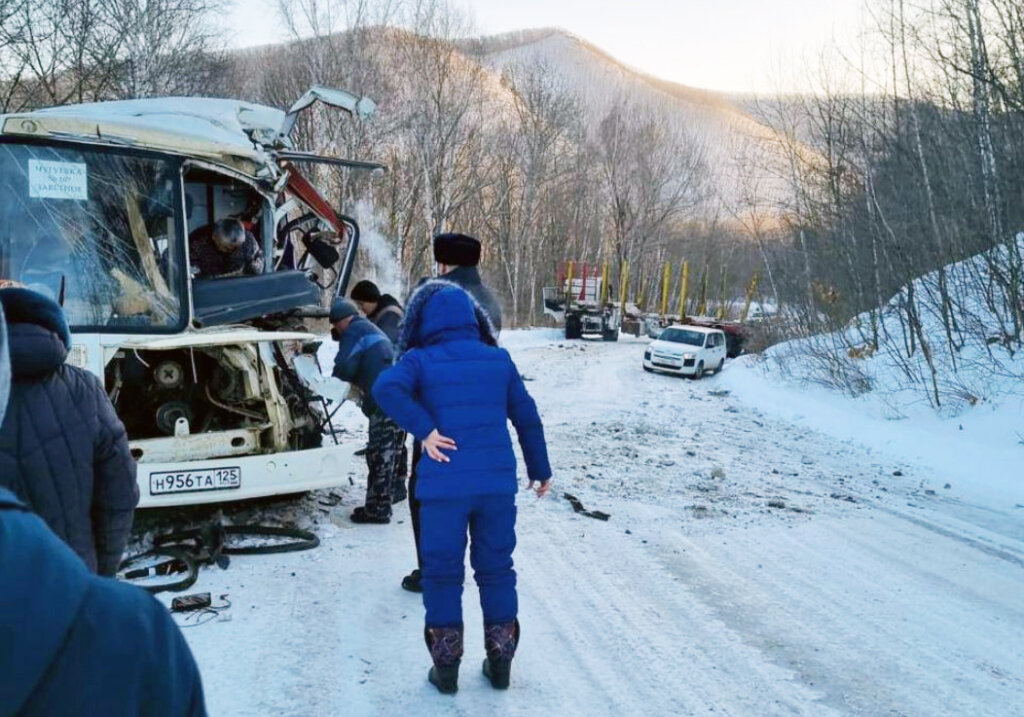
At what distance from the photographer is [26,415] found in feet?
9.62

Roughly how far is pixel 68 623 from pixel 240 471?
16.3ft

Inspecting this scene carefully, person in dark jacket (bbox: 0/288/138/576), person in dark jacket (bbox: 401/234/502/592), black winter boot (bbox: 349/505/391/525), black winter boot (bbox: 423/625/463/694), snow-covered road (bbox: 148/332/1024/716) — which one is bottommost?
snow-covered road (bbox: 148/332/1024/716)

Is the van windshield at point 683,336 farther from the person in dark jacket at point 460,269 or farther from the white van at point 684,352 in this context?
the person in dark jacket at point 460,269

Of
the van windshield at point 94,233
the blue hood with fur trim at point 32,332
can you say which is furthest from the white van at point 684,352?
the blue hood with fur trim at point 32,332

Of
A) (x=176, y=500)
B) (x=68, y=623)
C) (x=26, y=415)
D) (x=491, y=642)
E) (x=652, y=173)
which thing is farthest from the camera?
(x=652, y=173)

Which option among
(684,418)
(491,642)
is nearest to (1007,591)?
(491,642)

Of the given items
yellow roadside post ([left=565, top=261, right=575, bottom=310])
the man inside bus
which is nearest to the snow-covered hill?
yellow roadside post ([left=565, top=261, right=575, bottom=310])

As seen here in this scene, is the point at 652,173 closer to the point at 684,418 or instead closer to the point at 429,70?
the point at 429,70

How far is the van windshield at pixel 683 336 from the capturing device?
23.3 m

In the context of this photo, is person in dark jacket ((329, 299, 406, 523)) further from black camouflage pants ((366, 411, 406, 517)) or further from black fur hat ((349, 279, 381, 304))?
black fur hat ((349, 279, 381, 304))

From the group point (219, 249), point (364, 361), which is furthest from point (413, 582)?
point (219, 249)

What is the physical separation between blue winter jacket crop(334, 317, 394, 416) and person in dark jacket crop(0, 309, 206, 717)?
17.2ft

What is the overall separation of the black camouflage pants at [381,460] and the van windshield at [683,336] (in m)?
17.5

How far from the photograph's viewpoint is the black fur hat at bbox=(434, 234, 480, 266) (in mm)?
4691
